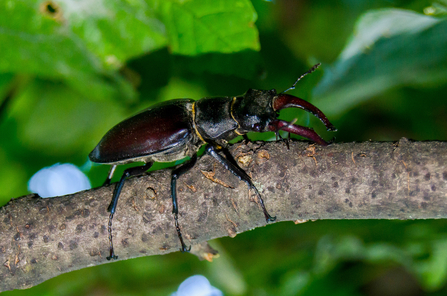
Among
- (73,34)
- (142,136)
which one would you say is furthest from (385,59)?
(73,34)

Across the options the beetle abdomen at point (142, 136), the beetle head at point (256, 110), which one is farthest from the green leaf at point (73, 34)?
the beetle head at point (256, 110)

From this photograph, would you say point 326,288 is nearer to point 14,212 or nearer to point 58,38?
point 14,212

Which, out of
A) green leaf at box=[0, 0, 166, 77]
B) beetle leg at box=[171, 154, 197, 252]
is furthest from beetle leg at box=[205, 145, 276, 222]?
green leaf at box=[0, 0, 166, 77]

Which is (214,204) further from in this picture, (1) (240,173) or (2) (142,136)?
(2) (142,136)

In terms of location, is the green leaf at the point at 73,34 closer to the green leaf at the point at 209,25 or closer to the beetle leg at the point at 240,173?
the green leaf at the point at 209,25

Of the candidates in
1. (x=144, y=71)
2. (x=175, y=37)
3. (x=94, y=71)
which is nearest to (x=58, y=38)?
(x=94, y=71)

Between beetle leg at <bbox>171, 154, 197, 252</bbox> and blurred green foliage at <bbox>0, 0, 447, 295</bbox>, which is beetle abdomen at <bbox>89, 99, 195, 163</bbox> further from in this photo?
beetle leg at <bbox>171, 154, 197, 252</bbox>
